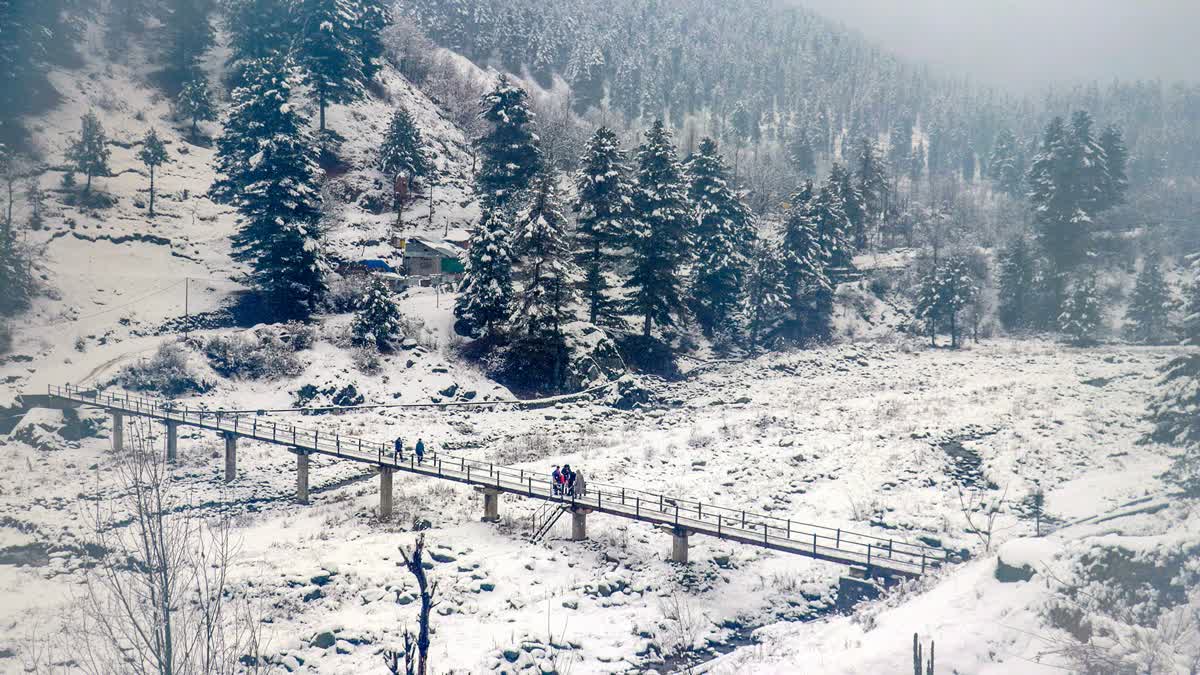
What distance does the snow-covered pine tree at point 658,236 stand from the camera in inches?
2103

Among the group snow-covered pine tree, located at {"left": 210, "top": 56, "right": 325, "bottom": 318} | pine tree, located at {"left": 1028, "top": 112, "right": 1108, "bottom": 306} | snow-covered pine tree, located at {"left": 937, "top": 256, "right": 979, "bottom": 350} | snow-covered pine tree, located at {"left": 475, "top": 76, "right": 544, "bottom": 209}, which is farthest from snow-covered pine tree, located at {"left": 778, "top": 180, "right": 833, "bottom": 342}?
snow-covered pine tree, located at {"left": 210, "top": 56, "right": 325, "bottom": 318}

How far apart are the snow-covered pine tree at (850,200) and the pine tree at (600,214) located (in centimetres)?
3059

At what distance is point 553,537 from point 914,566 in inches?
494

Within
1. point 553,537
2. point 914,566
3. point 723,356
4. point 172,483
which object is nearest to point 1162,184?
point 723,356

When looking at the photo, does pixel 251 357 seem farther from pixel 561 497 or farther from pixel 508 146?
pixel 561 497

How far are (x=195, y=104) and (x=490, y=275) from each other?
155 ft

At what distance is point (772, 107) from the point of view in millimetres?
173875

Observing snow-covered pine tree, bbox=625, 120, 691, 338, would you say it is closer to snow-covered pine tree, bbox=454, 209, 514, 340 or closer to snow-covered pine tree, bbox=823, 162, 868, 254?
snow-covered pine tree, bbox=454, 209, 514, 340

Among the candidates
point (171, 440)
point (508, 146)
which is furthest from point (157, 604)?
point (508, 146)

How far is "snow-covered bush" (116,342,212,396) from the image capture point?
1718 inches

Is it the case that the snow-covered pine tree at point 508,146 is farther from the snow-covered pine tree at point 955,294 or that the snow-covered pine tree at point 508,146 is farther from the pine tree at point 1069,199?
the pine tree at point 1069,199

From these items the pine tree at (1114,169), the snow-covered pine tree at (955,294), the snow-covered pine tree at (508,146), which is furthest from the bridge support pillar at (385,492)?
the pine tree at (1114,169)

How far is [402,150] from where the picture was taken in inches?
2822

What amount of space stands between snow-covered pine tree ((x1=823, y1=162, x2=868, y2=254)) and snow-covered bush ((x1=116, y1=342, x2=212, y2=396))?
59186mm
